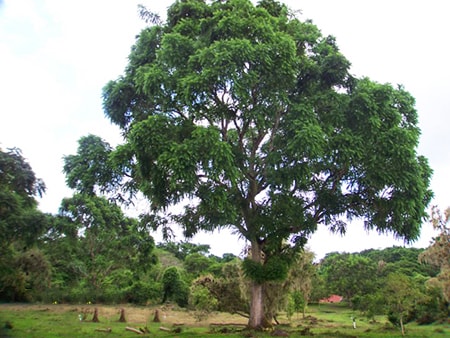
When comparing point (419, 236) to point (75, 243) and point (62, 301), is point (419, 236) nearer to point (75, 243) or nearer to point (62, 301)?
point (75, 243)

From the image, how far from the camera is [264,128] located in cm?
1630

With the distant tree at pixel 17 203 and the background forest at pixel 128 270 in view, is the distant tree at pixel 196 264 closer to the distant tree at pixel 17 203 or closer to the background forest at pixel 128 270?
the background forest at pixel 128 270

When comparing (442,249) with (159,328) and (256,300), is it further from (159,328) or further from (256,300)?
(159,328)

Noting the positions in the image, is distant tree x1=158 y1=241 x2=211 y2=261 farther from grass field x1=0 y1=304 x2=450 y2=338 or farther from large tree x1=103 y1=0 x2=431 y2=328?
large tree x1=103 y1=0 x2=431 y2=328

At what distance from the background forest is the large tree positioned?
157 inches

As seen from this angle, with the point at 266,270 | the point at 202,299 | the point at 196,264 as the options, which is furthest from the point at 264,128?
the point at 196,264

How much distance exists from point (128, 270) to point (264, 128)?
3158cm

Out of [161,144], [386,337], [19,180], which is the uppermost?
[161,144]

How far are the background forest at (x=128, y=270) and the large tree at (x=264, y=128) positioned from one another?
13.1ft

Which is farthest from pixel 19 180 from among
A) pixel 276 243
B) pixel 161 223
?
pixel 276 243

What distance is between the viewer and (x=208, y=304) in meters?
23.0

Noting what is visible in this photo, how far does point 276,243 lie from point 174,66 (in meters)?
8.79

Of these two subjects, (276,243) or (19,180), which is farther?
(276,243)

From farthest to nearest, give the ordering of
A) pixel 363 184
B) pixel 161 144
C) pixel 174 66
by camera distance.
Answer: pixel 363 184 < pixel 174 66 < pixel 161 144
